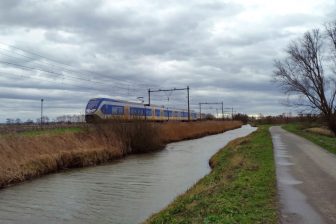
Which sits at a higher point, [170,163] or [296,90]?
[296,90]

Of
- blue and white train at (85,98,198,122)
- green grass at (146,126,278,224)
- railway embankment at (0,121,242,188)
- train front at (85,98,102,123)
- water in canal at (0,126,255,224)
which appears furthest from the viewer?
train front at (85,98,102,123)

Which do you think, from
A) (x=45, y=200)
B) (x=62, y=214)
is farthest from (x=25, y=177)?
(x=62, y=214)

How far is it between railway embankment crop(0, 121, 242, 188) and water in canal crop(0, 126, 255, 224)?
1.01 m

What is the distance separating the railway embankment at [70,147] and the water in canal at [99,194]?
1012 millimetres

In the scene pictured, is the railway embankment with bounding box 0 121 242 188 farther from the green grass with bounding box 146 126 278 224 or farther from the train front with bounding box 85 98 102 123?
the green grass with bounding box 146 126 278 224

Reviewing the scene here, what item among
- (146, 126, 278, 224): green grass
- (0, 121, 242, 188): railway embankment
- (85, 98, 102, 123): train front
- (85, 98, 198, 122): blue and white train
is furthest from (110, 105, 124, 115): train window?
(146, 126, 278, 224): green grass

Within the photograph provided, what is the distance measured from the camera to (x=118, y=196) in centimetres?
1492

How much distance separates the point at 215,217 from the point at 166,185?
9190mm

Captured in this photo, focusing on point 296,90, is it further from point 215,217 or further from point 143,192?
point 215,217

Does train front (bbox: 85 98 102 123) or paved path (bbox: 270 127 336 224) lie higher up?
train front (bbox: 85 98 102 123)

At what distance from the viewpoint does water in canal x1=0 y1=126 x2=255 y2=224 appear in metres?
12.0

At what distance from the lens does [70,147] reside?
25156 millimetres

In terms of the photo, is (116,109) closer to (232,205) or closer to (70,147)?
(70,147)

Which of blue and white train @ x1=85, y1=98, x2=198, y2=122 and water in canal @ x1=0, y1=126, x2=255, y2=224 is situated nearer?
water in canal @ x1=0, y1=126, x2=255, y2=224
